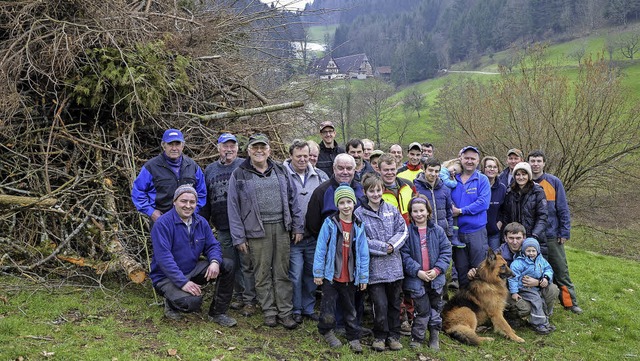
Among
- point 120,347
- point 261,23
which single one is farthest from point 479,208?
point 261,23

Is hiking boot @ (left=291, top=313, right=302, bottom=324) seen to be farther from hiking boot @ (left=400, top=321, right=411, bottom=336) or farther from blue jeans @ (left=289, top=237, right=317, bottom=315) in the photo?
hiking boot @ (left=400, top=321, right=411, bottom=336)

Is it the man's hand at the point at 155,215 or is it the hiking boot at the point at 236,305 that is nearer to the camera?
the man's hand at the point at 155,215

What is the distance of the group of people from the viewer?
4738 mm

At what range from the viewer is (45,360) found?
150 inches

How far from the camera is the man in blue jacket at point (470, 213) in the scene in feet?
19.3

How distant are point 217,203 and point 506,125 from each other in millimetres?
13914

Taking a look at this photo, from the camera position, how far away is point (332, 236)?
184 inches

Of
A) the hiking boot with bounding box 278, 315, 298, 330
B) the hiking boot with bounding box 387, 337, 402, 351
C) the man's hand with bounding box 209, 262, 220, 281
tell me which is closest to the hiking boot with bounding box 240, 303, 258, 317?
the hiking boot with bounding box 278, 315, 298, 330

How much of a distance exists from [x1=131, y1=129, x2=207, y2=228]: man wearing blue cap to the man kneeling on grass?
0.45 m

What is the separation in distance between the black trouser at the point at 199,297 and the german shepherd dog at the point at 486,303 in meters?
2.69

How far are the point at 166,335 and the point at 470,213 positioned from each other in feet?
12.9

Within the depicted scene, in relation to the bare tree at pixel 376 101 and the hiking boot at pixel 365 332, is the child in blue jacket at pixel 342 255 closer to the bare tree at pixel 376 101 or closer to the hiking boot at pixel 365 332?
the hiking boot at pixel 365 332

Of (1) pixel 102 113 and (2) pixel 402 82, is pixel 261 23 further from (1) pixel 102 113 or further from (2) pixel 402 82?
(2) pixel 402 82

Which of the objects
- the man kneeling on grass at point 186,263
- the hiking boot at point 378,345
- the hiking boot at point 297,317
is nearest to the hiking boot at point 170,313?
the man kneeling on grass at point 186,263
